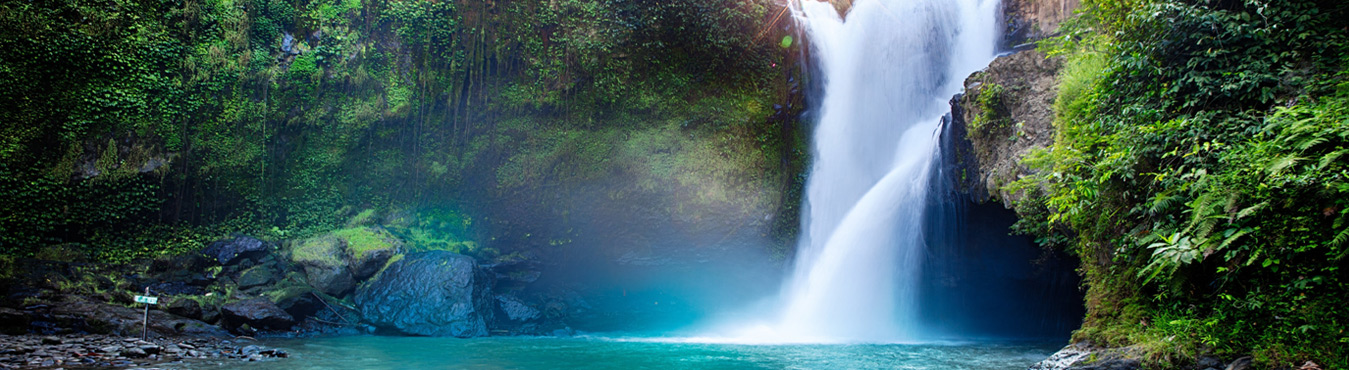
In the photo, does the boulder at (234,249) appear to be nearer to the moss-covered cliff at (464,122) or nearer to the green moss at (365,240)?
the moss-covered cliff at (464,122)

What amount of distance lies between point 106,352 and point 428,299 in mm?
6158

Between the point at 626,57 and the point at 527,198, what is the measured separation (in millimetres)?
4424

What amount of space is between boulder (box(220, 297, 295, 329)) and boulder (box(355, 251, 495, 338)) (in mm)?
1743

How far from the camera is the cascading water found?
12719 mm

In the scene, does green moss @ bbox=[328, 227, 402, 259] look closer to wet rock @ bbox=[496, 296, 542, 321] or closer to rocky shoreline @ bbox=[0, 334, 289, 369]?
wet rock @ bbox=[496, 296, 542, 321]

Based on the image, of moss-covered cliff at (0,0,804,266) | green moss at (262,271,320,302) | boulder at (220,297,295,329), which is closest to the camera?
boulder at (220,297,295,329)

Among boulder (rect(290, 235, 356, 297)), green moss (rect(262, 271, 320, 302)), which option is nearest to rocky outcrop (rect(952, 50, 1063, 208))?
boulder (rect(290, 235, 356, 297))

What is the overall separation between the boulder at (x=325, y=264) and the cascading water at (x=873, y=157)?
900cm

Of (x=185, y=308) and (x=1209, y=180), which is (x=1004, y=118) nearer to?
(x=1209, y=180)

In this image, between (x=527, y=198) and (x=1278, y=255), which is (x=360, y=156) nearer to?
(x=527, y=198)

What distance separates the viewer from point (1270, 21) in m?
5.50

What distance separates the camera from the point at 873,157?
14.2 meters

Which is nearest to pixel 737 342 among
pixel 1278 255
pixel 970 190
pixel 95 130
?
pixel 970 190

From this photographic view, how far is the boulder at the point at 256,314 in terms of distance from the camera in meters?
11.9
